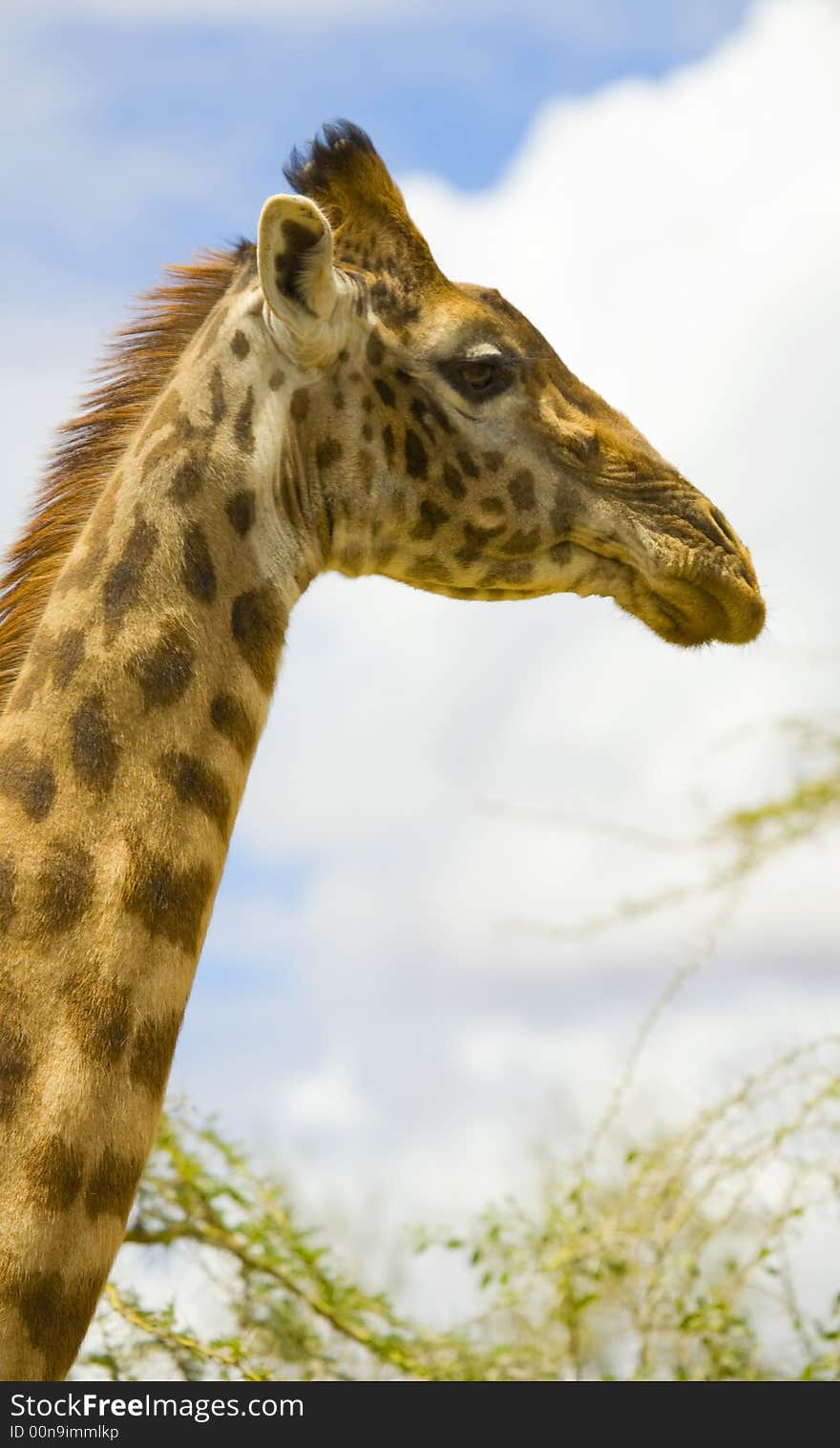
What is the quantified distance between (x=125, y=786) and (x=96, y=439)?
1.22 m

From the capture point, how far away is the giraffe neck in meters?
3.96

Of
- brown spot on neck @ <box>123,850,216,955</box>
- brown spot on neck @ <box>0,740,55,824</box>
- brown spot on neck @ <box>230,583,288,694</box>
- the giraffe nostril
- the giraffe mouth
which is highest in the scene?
the giraffe nostril

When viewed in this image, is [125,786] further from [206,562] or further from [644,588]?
[644,588]

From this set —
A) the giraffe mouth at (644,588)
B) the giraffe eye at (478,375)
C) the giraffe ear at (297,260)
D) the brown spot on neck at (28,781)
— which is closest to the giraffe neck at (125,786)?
the brown spot on neck at (28,781)

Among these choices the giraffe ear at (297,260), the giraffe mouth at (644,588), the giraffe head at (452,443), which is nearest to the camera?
the giraffe ear at (297,260)

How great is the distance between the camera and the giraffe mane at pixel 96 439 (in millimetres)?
4766

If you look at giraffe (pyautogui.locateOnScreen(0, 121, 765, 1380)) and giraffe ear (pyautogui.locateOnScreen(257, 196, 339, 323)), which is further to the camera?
giraffe ear (pyautogui.locateOnScreen(257, 196, 339, 323))

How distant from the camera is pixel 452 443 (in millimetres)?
5035

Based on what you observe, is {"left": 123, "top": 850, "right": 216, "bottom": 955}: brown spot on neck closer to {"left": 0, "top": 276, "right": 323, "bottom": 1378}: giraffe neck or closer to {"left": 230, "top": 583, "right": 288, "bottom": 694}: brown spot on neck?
{"left": 0, "top": 276, "right": 323, "bottom": 1378}: giraffe neck

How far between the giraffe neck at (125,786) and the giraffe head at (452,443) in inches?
7.0

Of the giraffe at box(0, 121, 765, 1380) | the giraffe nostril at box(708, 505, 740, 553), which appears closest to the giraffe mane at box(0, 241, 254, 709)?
the giraffe at box(0, 121, 765, 1380)

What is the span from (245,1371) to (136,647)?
2950mm

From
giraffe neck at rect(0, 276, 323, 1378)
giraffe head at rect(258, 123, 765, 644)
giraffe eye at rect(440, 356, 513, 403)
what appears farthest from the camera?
giraffe eye at rect(440, 356, 513, 403)

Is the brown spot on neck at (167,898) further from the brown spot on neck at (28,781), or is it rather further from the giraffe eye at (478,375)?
the giraffe eye at (478,375)
